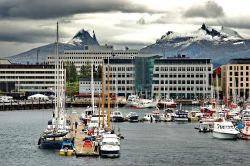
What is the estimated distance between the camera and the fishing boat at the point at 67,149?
7425cm

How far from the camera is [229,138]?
93.8 m

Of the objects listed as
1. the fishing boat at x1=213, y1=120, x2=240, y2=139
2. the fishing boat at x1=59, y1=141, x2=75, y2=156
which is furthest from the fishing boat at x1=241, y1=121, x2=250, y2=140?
the fishing boat at x1=59, y1=141, x2=75, y2=156

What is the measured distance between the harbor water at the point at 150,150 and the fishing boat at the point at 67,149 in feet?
3.33

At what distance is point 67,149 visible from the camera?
74750 millimetres

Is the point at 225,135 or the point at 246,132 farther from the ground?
the point at 246,132

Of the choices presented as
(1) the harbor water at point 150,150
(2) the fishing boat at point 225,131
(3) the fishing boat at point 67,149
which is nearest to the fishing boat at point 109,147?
(1) the harbor water at point 150,150

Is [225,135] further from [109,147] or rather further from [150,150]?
[109,147]

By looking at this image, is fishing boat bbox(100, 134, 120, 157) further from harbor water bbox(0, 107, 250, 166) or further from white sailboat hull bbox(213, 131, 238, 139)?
white sailboat hull bbox(213, 131, 238, 139)

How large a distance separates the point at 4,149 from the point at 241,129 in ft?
108

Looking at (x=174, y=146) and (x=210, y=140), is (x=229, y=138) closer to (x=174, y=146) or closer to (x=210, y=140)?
(x=210, y=140)

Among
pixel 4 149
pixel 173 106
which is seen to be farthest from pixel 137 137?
pixel 173 106

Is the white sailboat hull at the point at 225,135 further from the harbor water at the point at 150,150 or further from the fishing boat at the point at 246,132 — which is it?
the fishing boat at the point at 246,132

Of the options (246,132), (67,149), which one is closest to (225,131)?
(246,132)

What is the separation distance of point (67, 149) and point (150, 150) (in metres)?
12.2
